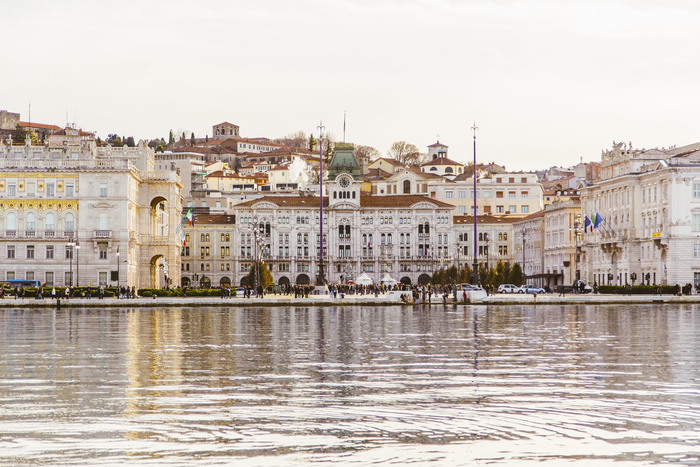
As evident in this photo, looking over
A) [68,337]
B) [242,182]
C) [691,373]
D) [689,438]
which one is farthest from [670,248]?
[242,182]

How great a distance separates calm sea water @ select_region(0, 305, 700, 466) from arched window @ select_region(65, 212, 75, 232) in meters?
64.5

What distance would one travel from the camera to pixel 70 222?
95875 mm

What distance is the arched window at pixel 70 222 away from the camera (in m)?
95.7

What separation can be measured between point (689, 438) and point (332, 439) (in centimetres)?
461

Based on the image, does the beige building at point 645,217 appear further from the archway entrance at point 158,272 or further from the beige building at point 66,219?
the beige building at point 66,219

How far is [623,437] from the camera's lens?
1432 centimetres

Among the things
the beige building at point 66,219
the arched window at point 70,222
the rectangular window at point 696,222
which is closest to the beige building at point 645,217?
the rectangular window at point 696,222

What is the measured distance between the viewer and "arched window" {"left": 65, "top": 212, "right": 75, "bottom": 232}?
314 feet

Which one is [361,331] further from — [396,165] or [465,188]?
[396,165]

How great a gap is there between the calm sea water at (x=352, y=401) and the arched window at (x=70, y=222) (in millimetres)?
64505

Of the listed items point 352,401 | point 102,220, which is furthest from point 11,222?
point 352,401

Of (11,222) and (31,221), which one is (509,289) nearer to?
(31,221)

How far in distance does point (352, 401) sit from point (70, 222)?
82.0 meters

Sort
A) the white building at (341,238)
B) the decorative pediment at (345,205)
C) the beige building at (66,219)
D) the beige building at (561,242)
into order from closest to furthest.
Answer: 1. the beige building at (66,219)
2. the beige building at (561,242)
3. the white building at (341,238)
4. the decorative pediment at (345,205)
